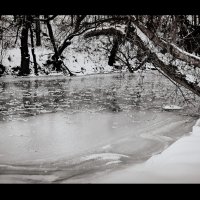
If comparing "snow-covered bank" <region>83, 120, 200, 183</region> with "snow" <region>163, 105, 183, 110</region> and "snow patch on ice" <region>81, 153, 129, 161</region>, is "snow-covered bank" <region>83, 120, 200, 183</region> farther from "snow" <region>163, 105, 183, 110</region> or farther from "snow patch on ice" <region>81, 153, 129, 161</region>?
"snow" <region>163, 105, 183, 110</region>

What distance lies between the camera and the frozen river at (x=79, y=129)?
14.1ft

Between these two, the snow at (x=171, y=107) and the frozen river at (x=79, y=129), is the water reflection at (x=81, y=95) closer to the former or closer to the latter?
the frozen river at (x=79, y=129)

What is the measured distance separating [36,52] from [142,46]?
27.5 feet

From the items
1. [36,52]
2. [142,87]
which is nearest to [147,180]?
[142,87]

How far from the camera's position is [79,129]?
19.3ft

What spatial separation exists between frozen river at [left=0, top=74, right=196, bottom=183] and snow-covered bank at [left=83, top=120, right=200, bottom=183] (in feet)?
0.59

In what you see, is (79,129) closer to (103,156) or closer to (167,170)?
(103,156)

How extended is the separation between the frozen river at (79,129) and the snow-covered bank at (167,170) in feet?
0.59

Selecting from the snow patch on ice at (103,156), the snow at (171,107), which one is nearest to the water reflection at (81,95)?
the snow at (171,107)

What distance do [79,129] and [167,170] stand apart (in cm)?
213

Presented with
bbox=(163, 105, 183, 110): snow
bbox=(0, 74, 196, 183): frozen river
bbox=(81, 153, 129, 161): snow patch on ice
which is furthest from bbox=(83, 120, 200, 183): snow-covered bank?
bbox=(163, 105, 183, 110): snow

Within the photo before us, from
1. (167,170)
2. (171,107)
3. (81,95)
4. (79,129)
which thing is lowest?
(167,170)

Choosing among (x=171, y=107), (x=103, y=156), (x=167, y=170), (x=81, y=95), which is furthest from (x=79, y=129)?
(x=81, y=95)
